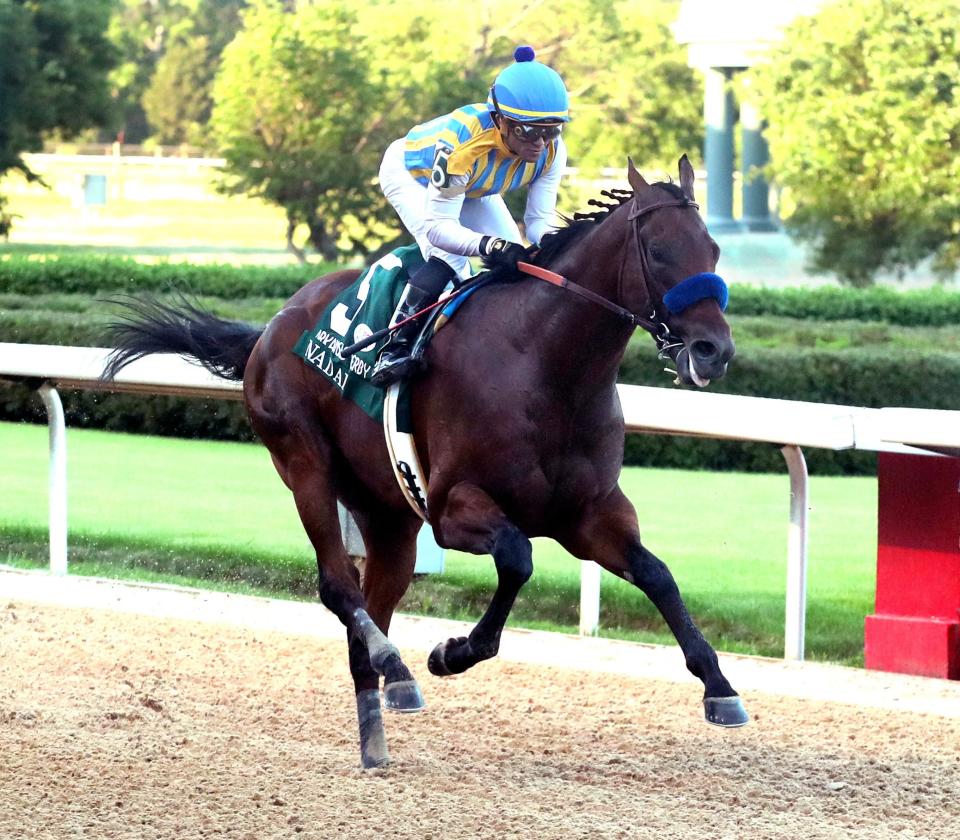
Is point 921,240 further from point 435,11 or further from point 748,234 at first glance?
point 435,11

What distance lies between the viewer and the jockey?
4.05 metres

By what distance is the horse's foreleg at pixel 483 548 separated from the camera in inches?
151

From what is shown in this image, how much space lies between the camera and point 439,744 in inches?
176

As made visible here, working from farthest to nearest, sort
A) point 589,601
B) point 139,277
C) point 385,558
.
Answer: point 139,277 < point 589,601 < point 385,558

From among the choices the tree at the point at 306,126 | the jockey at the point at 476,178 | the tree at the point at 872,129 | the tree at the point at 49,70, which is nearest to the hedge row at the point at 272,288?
the tree at the point at 306,126

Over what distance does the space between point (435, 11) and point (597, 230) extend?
2965 centimetres

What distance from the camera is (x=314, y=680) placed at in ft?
17.3

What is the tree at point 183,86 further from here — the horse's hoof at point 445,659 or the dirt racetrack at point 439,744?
the horse's hoof at point 445,659

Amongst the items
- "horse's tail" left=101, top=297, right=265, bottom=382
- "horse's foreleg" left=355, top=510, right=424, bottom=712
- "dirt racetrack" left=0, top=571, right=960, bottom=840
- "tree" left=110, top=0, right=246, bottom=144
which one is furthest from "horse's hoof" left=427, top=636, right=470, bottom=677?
"tree" left=110, top=0, right=246, bottom=144

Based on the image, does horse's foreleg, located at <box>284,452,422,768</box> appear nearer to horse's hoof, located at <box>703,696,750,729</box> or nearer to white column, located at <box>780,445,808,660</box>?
horse's hoof, located at <box>703,696,750,729</box>

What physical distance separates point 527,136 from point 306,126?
1807 centimetres

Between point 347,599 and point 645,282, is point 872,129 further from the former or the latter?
point 645,282

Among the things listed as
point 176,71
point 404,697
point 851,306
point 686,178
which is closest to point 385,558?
point 404,697

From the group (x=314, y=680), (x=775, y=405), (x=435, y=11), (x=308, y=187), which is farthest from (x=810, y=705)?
(x=435, y=11)
